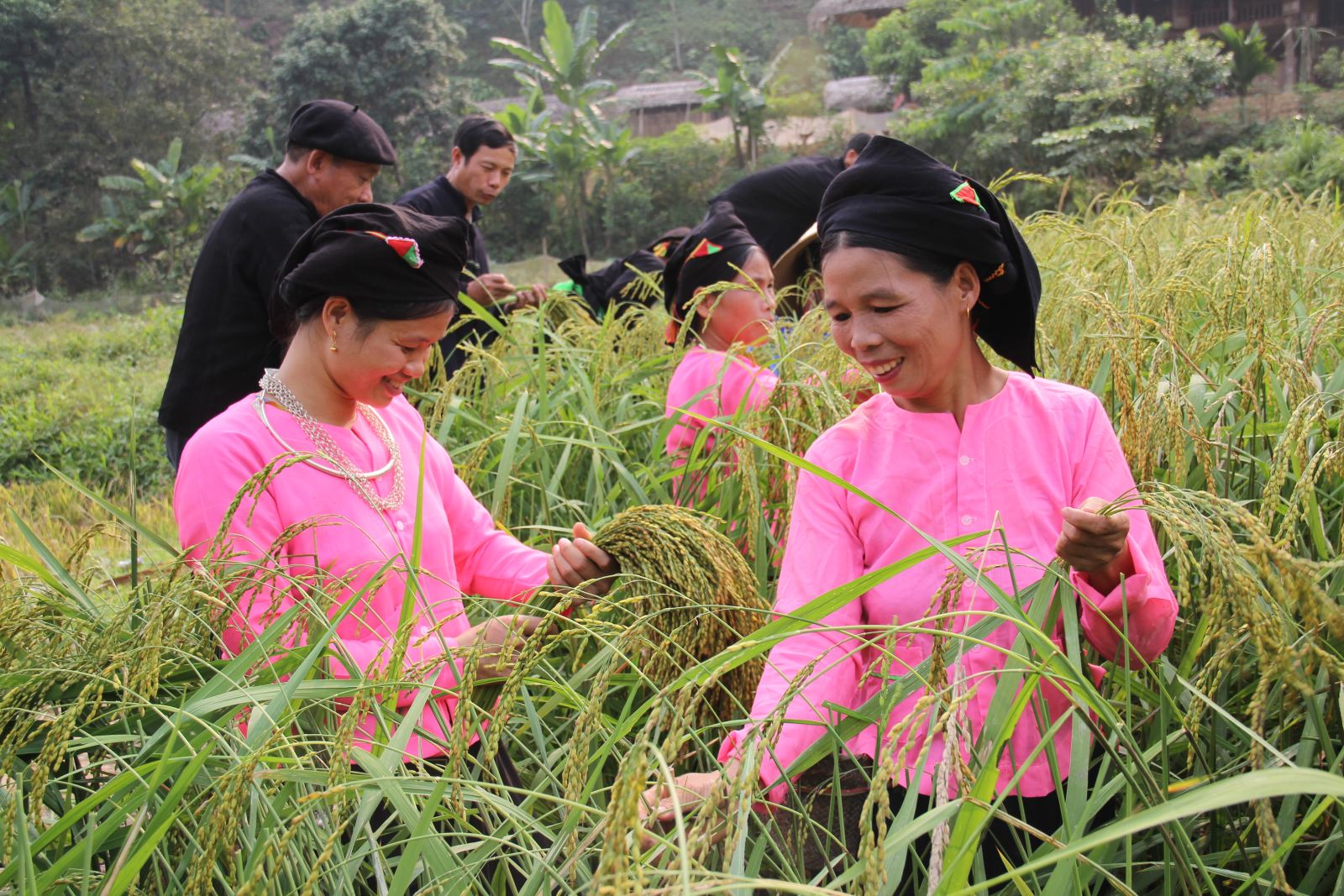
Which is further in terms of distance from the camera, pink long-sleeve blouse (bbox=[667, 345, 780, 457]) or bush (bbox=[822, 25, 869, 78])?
bush (bbox=[822, 25, 869, 78])

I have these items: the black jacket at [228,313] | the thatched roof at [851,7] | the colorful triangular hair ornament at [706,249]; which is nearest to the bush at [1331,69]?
the thatched roof at [851,7]

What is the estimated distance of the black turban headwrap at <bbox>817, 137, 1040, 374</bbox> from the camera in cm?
154

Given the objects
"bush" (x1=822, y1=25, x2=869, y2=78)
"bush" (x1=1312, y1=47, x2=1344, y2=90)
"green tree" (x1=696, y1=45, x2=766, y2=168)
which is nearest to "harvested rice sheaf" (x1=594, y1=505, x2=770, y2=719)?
"green tree" (x1=696, y1=45, x2=766, y2=168)

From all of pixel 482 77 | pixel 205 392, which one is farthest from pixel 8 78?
pixel 205 392

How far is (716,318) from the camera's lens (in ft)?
9.92

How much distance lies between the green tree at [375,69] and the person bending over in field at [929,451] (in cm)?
2317

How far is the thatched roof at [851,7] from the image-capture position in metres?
27.9

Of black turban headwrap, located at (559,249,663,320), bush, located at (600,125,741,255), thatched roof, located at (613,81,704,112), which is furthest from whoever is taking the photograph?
thatched roof, located at (613,81,704,112)

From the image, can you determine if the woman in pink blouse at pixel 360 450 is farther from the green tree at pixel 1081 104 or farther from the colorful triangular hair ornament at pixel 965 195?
the green tree at pixel 1081 104

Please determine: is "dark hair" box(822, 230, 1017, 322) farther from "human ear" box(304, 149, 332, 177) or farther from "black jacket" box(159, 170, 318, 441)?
"human ear" box(304, 149, 332, 177)

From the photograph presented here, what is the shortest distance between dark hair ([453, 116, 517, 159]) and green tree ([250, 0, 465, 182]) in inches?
786

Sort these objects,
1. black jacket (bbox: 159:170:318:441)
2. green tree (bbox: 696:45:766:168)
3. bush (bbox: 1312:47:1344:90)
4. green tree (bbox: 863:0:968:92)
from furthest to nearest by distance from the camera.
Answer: green tree (bbox: 863:0:968:92), green tree (bbox: 696:45:766:168), bush (bbox: 1312:47:1344:90), black jacket (bbox: 159:170:318:441)

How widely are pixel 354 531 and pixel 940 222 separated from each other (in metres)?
0.96

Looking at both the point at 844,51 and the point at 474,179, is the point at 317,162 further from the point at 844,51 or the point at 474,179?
the point at 844,51
